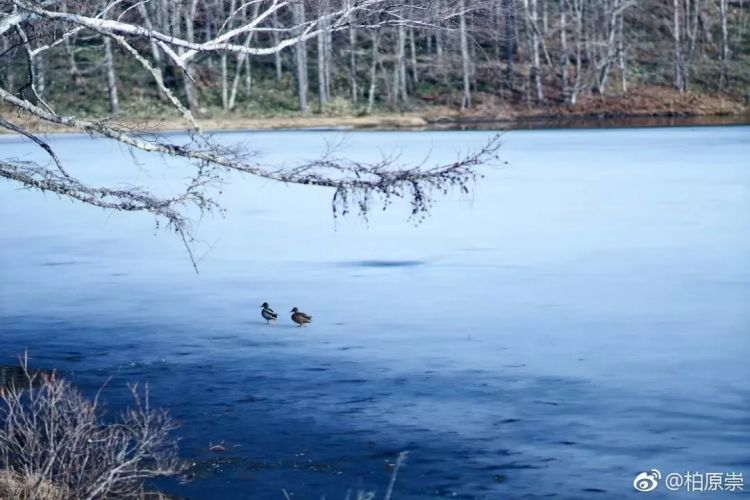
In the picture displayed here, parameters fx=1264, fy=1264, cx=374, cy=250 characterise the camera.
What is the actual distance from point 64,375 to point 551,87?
49.0 m

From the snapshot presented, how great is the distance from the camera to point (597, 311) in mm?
13000

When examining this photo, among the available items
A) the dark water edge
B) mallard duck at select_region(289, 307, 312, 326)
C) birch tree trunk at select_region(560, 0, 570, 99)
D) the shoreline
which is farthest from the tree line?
mallard duck at select_region(289, 307, 312, 326)

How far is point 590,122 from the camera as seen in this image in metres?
48.7

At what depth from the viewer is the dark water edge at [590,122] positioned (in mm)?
45344

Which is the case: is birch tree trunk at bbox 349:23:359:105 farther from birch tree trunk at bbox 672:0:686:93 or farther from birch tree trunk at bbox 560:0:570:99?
birch tree trunk at bbox 672:0:686:93

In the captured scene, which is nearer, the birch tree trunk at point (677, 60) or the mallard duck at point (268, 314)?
the mallard duck at point (268, 314)

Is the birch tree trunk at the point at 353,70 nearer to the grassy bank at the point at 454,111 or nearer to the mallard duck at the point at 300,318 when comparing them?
the grassy bank at the point at 454,111

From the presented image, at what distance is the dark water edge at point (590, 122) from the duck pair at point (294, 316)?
108 feet

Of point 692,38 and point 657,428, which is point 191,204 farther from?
point 692,38

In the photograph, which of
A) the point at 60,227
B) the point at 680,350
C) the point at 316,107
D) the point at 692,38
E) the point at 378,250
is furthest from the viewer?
the point at 692,38

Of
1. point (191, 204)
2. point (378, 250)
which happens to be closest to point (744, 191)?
point (378, 250)

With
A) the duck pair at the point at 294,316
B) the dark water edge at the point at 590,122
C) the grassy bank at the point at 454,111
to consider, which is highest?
the grassy bank at the point at 454,111

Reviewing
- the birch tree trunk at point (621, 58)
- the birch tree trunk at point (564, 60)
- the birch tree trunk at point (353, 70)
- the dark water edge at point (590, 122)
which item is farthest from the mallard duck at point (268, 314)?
the birch tree trunk at point (621, 58)

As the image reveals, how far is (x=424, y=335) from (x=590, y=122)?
37.8 meters
